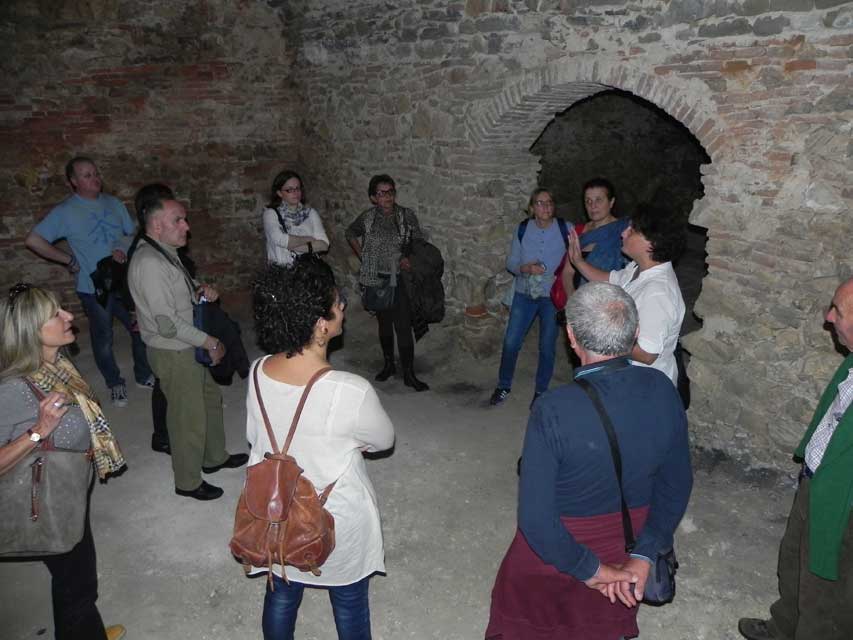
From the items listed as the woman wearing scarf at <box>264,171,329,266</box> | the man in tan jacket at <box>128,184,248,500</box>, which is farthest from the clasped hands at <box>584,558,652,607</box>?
the woman wearing scarf at <box>264,171,329,266</box>

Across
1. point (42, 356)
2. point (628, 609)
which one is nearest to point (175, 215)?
point (42, 356)

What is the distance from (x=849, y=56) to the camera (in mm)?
3385

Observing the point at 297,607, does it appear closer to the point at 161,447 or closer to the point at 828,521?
the point at 828,521

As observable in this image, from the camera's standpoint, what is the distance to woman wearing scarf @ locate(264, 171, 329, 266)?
535 cm

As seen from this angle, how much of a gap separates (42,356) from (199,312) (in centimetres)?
125

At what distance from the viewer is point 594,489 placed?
202 cm

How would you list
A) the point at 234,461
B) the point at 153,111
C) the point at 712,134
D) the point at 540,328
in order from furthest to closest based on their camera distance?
1. the point at 153,111
2. the point at 540,328
3. the point at 234,461
4. the point at 712,134

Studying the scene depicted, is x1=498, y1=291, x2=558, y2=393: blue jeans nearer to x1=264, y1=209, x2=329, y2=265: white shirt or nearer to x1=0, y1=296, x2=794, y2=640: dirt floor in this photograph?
x1=0, y1=296, x2=794, y2=640: dirt floor

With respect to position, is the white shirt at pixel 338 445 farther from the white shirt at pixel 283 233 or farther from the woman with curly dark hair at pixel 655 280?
the white shirt at pixel 283 233

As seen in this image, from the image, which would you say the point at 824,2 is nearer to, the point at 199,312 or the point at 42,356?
the point at 199,312

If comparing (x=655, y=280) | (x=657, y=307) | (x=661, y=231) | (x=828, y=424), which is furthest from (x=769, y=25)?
(x=828, y=424)

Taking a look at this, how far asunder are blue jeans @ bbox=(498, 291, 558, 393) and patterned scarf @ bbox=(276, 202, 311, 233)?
193 cm

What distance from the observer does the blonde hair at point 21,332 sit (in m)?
2.41

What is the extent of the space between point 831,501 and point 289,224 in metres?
4.30
